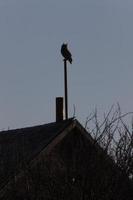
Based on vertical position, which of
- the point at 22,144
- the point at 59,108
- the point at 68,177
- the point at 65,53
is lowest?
the point at 68,177

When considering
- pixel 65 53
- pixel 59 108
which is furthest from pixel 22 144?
pixel 59 108

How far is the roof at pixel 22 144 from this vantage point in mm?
14406

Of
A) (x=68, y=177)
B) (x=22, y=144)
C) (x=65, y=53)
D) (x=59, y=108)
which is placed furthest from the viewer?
(x=59, y=108)

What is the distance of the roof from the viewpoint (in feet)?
47.3

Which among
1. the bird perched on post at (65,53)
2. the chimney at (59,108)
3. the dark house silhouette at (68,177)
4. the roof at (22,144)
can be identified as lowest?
the dark house silhouette at (68,177)

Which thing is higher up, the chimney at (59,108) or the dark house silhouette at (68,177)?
the chimney at (59,108)

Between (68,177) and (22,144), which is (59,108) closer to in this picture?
(22,144)

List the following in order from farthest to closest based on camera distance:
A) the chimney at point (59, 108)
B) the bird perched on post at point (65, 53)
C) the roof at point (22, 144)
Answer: the chimney at point (59, 108) → the bird perched on post at point (65, 53) → the roof at point (22, 144)

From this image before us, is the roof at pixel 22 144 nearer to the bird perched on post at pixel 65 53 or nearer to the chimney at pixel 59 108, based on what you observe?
the chimney at pixel 59 108

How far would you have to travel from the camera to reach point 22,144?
17891 mm

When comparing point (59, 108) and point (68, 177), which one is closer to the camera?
point (68, 177)

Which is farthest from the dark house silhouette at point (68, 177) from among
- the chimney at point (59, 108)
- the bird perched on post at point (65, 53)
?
the chimney at point (59, 108)

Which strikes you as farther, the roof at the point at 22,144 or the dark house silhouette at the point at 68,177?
the roof at the point at 22,144

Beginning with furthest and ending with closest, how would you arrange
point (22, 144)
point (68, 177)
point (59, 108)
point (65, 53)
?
point (59, 108), point (65, 53), point (22, 144), point (68, 177)
